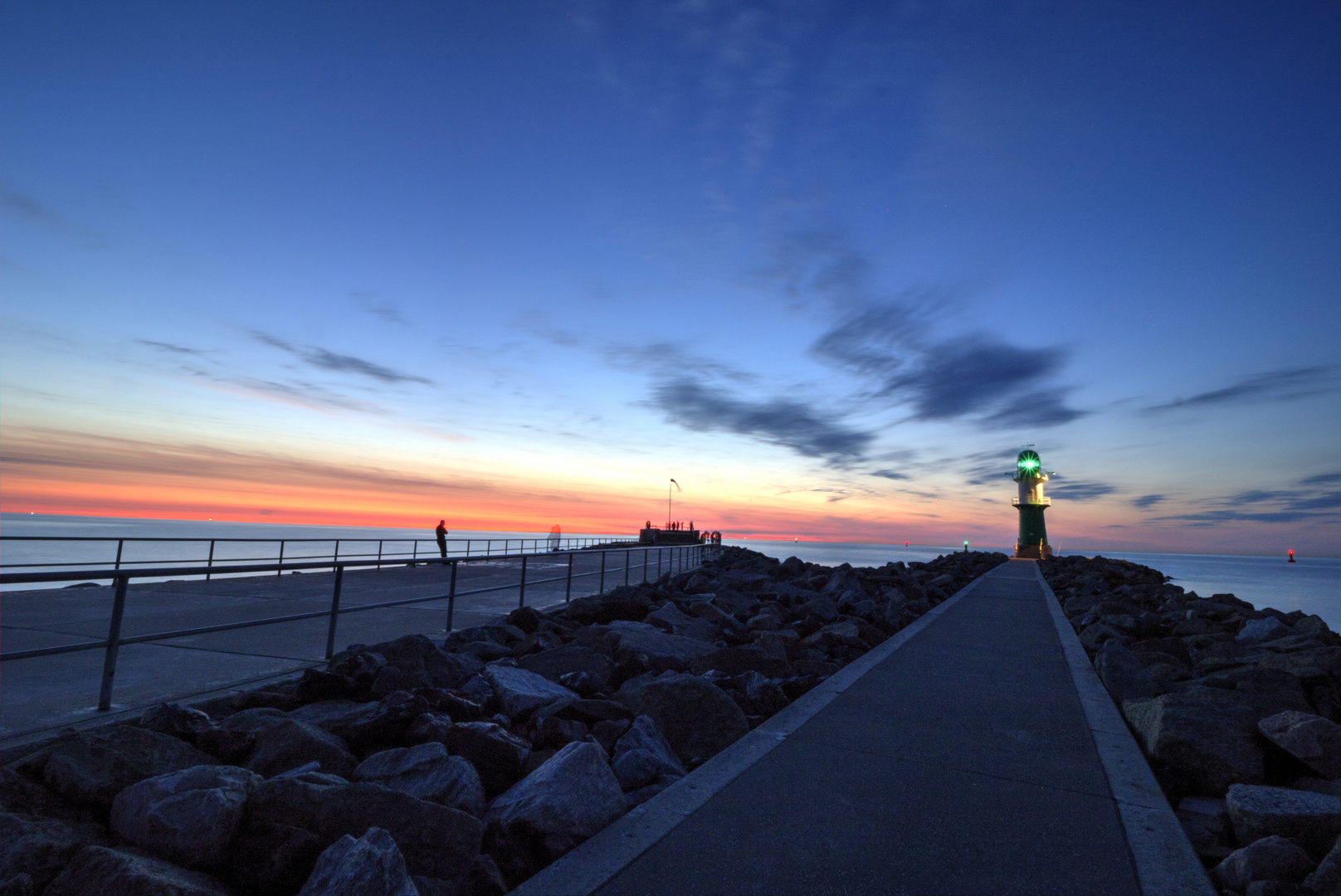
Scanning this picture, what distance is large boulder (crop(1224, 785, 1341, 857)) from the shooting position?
10.1ft

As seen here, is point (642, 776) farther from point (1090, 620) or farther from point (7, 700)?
point (1090, 620)

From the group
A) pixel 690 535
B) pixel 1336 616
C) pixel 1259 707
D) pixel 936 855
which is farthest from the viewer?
pixel 690 535

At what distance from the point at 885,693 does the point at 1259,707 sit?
271cm

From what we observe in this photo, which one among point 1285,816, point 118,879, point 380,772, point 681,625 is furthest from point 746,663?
point 118,879

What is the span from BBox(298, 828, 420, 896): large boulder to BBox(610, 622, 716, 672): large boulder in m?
4.27

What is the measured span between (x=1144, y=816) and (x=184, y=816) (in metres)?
4.23

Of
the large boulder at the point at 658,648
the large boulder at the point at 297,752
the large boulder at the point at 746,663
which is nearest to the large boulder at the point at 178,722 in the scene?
the large boulder at the point at 297,752

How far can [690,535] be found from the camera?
54469 mm

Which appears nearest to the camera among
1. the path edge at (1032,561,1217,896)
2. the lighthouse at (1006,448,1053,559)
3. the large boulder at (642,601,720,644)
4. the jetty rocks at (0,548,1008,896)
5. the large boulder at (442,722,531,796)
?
the jetty rocks at (0,548,1008,896)

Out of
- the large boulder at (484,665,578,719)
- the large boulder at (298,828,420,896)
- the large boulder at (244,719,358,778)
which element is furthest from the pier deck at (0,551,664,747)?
the large boulder at (298,828,420,896)

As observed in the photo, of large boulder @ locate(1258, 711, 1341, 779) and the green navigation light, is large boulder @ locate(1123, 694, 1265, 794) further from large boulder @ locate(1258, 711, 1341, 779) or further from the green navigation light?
the green navigation light

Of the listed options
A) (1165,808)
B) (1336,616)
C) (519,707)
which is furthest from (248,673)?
(1336,616)

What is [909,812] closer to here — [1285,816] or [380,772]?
[1285,816]

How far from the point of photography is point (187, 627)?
855cm
